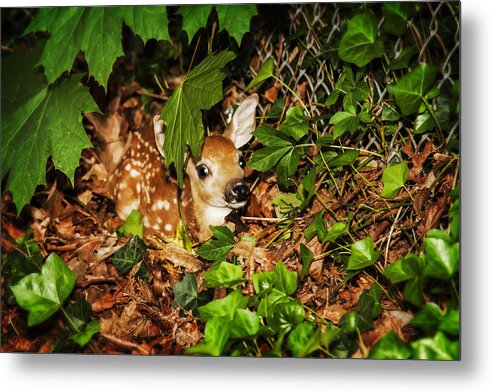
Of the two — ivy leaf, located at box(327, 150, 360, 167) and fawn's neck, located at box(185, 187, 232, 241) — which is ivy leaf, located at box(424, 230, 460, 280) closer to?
ivy leaf, located at box(327, 150, 360, 167)

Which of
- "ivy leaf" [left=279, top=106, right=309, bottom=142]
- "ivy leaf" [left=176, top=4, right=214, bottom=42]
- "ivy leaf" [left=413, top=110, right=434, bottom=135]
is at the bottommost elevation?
"ivy leaf" [left=279, top=106, right=309, bottom=142]

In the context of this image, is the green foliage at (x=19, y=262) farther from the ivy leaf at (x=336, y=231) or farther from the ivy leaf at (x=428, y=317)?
the ivy leaf at (x=428, y=317)

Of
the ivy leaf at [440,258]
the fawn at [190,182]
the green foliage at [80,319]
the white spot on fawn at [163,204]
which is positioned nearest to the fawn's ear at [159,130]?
the fawn at [190,182]

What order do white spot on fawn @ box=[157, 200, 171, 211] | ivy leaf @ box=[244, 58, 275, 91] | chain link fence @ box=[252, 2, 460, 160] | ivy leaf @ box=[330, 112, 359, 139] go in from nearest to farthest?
1. chain link fence @ box=[252, 2, 460, 160]
2. ivy leaf @ box=[330, 112, 359, 139]
3. ivy leaf @ box=[244, 58, 275, 91]
4. white spot on fawn @ box=[157, 200, 171, 211]

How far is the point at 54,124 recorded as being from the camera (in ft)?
6.51

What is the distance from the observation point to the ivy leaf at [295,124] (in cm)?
190

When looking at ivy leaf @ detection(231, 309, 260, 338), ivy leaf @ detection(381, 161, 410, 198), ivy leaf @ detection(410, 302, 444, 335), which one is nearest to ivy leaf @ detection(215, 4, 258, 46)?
ivy leaf @ detection(381, 161, 410, 198)

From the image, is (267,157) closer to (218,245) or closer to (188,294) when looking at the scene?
(218,245)

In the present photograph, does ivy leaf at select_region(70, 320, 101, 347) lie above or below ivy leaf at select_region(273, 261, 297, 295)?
below

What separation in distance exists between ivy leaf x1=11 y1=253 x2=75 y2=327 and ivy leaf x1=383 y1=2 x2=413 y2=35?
3.91 feet

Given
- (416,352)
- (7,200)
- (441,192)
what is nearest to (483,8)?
(441,192)

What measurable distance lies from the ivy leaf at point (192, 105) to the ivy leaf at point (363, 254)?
0.56 meters

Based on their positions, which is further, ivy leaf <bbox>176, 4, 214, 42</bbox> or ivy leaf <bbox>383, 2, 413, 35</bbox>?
ivy leaf <bbox>176, 4, 214, 42</bbox>

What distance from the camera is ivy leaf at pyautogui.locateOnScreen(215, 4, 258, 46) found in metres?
1.88
